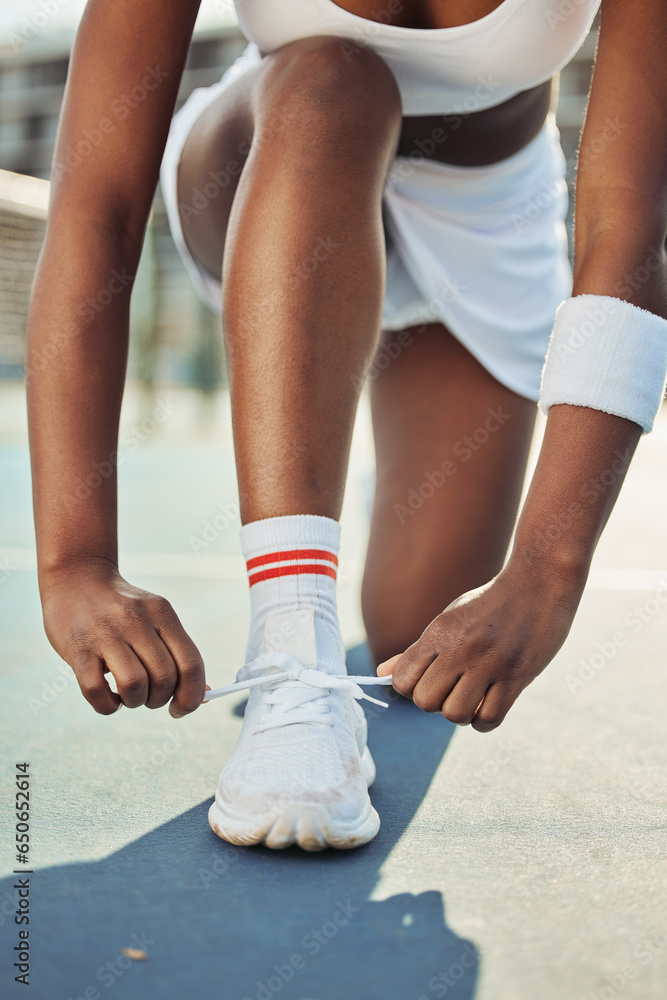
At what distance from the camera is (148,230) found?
8.71 feet

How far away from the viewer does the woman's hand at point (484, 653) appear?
65 centimetres

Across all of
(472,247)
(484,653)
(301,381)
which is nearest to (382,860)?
(484,653)

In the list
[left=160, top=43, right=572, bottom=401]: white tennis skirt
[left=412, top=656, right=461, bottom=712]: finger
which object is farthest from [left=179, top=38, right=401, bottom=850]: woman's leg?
[left=160, top=43, right=572, bottom=401]: white tennis skirt

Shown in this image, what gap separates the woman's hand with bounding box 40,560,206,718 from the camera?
2.15ft

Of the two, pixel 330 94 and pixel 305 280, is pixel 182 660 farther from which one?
pixel 330 94

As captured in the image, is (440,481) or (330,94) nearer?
(330,94)

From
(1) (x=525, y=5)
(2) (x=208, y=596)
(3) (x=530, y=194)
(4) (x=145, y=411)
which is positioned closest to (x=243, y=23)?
(1) (x=525, y=5)

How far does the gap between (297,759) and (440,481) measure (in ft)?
2.53

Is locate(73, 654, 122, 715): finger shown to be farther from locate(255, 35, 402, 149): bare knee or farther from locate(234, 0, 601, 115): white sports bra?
locate(234, 0, 601, 115): white sports bra

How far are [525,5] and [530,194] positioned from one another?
50 cm

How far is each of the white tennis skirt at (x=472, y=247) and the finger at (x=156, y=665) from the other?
30.4 inches

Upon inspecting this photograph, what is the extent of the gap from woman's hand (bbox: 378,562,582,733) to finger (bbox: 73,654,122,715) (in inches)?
7.7

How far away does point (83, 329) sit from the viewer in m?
0.81

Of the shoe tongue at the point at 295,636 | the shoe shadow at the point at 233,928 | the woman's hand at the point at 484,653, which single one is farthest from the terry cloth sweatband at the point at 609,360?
the shoe shadow at the point at 233,928
